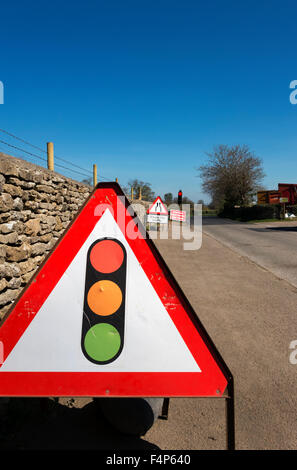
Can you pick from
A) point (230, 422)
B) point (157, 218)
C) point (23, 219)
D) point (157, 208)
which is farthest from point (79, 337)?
point (157, 208)

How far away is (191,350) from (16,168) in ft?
11.1

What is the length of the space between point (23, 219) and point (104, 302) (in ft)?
10.4

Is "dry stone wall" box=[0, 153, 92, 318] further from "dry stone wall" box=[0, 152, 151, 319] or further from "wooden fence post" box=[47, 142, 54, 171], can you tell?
"wooden fence post" box=[47, 142, 54, 171]

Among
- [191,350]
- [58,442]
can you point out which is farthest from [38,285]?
[58,442]

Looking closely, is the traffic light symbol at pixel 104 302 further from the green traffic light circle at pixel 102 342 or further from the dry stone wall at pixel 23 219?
the dry stone wall at pixel 23 219

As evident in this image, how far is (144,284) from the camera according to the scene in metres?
1.33

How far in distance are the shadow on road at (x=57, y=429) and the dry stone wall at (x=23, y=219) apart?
1633 mm

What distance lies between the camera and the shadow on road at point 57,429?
1783mm

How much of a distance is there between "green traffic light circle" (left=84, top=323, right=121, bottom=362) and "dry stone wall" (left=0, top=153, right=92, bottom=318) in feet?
8.35

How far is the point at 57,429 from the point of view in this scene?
1.93 meters

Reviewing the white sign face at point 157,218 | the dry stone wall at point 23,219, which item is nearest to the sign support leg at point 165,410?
the dry stone wall at point 23,219

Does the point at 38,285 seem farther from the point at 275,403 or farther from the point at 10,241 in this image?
the point at 10,241

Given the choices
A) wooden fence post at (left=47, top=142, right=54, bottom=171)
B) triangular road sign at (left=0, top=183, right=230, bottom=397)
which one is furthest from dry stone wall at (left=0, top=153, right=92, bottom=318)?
triangular road sign at (left=0, top=183, right=230, bottom=397)
